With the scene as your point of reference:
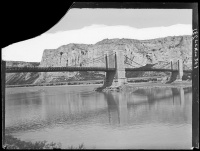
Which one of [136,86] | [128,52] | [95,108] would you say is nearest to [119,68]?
[128,52]

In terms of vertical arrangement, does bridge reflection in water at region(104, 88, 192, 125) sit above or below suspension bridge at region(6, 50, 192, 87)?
below

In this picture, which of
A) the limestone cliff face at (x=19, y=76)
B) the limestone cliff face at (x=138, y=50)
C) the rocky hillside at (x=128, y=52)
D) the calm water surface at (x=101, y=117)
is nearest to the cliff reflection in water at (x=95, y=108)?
the calm water surface at (x=101, y=117)

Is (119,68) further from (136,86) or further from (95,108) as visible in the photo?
(95,108)

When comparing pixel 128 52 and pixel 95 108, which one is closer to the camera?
pixel 95 108

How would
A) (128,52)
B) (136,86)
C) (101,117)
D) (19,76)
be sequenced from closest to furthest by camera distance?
1. (19,76)
2. (101,117)
3. (136,86)
4. (128,52)

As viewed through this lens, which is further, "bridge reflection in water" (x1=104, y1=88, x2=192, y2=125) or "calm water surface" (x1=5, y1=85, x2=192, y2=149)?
"bridge reflection in water" (x1=104, y1=88, x2=192, y2=125)

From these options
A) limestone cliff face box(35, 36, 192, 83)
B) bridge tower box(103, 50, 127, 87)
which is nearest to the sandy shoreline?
bridge tower box(103, 50, 127, 87)

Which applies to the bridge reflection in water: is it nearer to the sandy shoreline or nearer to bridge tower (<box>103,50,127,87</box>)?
the sandy shoreline

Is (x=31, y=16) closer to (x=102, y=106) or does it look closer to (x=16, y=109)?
(x=16, y=109)
